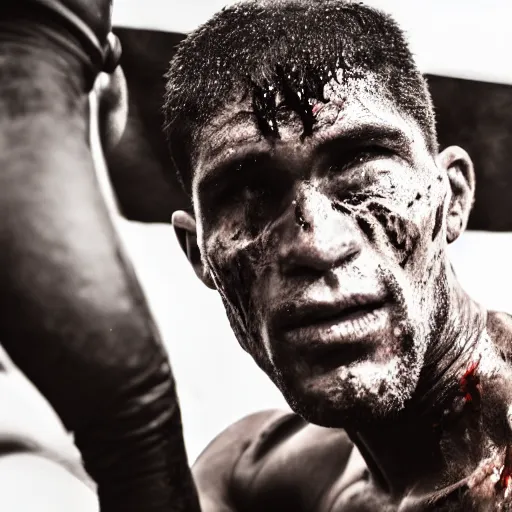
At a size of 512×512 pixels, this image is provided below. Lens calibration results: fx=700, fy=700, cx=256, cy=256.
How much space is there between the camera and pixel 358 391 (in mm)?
800

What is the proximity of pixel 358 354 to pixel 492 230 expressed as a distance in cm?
39

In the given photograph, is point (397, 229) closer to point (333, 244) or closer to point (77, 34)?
point (333, 244)

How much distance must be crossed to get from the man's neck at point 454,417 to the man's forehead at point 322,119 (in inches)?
10.3

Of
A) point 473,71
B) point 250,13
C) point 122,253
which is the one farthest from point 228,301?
point 473,71

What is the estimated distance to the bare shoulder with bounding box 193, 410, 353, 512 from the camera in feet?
3.47

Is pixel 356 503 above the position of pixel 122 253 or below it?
below

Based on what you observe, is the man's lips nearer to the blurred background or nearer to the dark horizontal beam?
the blurred background

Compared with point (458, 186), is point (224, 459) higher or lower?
lower

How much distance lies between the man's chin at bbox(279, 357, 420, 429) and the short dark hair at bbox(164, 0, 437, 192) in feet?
0.98

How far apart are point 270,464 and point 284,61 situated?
25.7 inches

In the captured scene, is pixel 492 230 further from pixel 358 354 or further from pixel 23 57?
pixel 23 57

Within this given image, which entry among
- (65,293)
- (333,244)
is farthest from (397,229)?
(65,293)

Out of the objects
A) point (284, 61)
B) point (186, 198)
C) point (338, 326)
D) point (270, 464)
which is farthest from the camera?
point (270, 464)

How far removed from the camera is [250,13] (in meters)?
0.96
